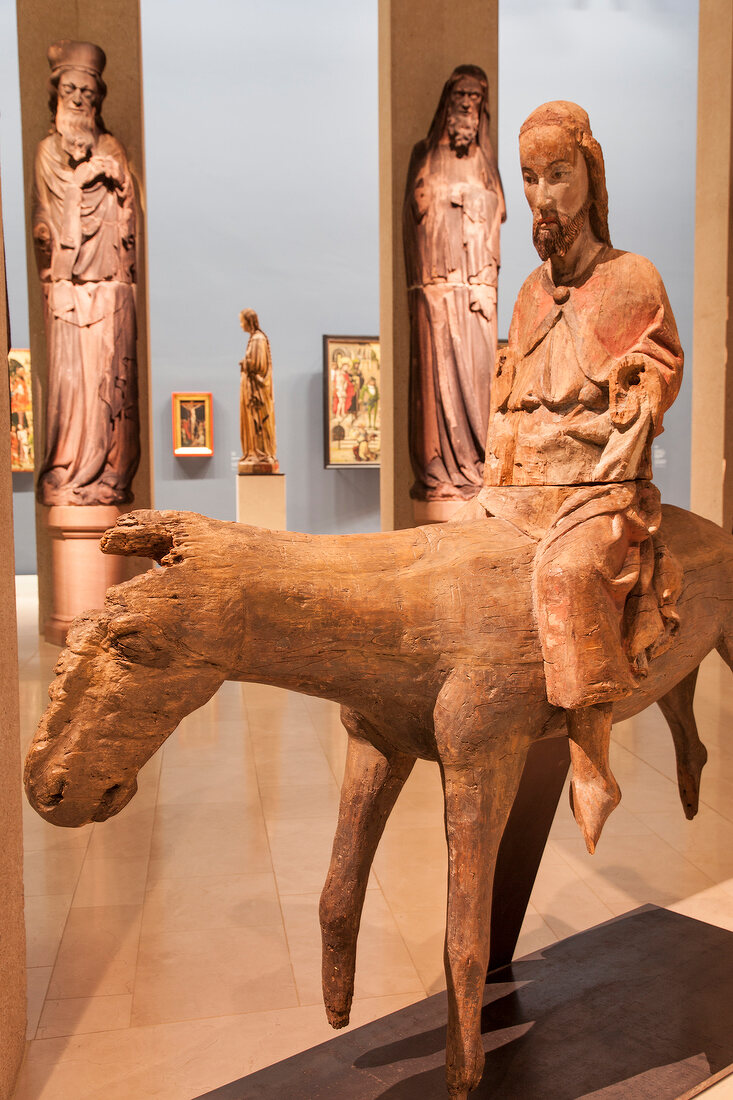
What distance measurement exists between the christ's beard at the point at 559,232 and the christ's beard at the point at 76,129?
265 inches

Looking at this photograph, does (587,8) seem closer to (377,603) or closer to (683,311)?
(683,311)

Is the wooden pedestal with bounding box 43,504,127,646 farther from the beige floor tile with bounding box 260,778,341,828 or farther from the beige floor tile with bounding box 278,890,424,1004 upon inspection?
the beige floor tile with bounding box 278,890,424,1004

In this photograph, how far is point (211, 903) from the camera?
12.9ft

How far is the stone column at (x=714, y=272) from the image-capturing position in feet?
27.2

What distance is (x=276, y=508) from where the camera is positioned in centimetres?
1291

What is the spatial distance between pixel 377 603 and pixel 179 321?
477 inches

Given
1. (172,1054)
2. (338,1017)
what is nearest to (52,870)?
(172,1054)

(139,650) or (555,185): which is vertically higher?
(555,185)

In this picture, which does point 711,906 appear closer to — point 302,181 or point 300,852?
point 300,852

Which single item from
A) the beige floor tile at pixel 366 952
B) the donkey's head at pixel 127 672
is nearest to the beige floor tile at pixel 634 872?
the beige floor tile at pixel 366 952

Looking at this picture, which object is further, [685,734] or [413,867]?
[413,867]

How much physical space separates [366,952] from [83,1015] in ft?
3.30

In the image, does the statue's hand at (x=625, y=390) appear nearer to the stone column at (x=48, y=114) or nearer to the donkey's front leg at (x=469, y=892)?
the donkey's front leg at (x=469, y=892)

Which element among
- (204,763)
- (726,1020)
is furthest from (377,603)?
(204,763)
